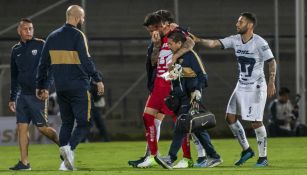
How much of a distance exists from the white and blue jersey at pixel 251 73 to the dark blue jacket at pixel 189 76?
1.11m

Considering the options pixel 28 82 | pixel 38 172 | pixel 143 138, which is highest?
pixel 28 82

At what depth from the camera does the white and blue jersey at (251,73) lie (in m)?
14.1

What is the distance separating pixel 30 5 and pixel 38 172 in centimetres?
1369

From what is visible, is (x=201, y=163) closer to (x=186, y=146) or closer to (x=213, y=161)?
(x=213, y=161)

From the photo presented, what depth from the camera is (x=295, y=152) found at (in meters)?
17.5

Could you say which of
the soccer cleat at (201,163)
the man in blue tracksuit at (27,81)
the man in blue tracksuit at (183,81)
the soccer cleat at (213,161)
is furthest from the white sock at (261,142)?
the man in blue tracksuit at (27,81)

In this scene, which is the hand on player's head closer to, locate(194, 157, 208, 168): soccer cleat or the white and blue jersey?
locate(194, 157, 208, 168): soccer cleat

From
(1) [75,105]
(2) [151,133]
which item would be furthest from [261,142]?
(1) [75,105]

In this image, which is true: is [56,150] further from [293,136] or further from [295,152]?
[293,136]

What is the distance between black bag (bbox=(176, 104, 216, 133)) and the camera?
12.9 m

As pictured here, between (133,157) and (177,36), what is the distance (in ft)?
13.6

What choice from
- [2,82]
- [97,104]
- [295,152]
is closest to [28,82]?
[295,152]

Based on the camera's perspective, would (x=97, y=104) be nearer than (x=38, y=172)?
No

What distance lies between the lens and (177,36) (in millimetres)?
13289
